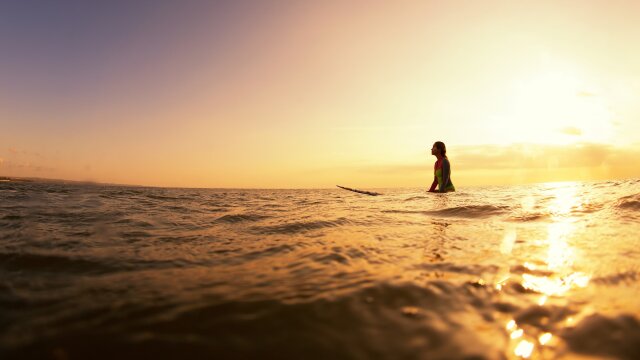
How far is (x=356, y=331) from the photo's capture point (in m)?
2.20

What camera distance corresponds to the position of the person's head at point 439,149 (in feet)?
50.8

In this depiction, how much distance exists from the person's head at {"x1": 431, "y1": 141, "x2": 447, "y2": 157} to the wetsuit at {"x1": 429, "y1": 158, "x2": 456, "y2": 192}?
37 centimetres

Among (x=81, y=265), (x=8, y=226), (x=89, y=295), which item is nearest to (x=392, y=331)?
(x=89, y=295)

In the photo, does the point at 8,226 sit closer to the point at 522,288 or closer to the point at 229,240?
the point at 229,240

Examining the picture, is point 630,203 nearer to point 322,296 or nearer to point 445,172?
point 445,172

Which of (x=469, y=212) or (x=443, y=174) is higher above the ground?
(x=443, y=174)

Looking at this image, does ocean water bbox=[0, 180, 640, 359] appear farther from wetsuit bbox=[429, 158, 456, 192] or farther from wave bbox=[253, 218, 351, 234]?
wetsuit bbox=[429, 158, 456, 192]

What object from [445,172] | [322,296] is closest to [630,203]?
[445,172]

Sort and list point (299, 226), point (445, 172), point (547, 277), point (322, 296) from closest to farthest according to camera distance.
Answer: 1. point (322, 296)
2. point (547, 277)
3. point (299, 226)
4. point (445, 172)

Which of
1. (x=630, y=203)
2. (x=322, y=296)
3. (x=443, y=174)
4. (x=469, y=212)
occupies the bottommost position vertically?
(x=322, y=296)

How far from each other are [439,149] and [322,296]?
14343mm

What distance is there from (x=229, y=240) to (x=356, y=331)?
12.4 feet

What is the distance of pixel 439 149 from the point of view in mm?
15562

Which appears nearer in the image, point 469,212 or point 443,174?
point 469,212
